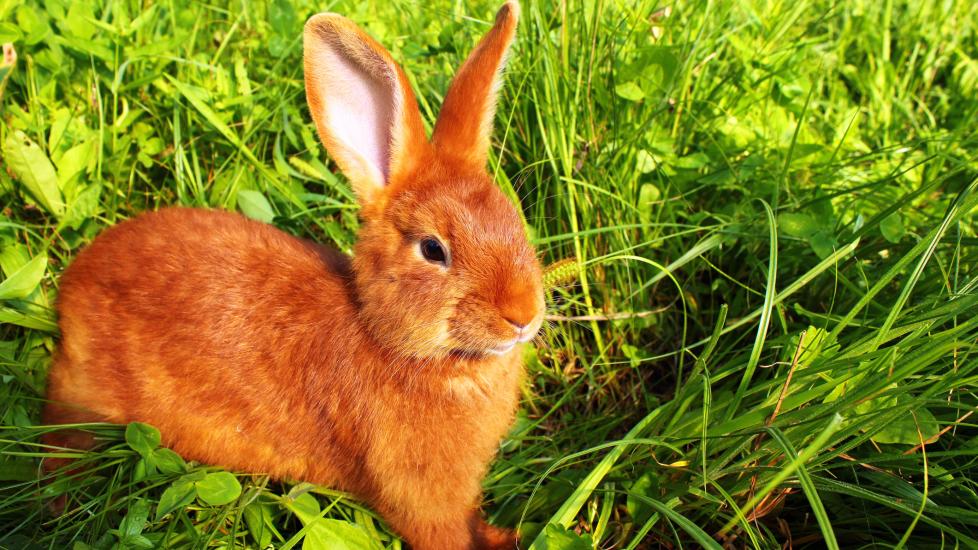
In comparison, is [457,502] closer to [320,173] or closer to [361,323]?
[361,323]

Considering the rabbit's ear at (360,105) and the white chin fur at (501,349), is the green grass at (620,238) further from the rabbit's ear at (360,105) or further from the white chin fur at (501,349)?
the rabbit's ear at (360,105)

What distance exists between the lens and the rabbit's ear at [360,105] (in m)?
2.11

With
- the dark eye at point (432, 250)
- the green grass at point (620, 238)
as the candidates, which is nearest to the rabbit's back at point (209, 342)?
the green grass at point (620, 238)

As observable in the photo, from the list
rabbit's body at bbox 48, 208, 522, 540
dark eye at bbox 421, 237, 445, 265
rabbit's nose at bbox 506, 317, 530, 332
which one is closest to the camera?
rabbit's nose at bbox 506, 317, 530, 332

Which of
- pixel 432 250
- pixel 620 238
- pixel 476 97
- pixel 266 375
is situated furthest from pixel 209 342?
pixel 620 238

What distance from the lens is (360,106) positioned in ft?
7.42

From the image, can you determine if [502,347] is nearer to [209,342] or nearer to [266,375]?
[266,375]

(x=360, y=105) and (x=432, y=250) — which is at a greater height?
(x=360, y=105)

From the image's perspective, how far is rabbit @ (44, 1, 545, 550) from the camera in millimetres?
2107

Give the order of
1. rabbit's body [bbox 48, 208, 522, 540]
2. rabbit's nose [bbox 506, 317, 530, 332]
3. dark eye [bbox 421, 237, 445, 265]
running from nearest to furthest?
rabbit's nose [bbox 506, 317, 530, 332] < dark eye [bbox 421, 237, 445, 265] < rabbit's body [bbox 48, 208, 522, 540]

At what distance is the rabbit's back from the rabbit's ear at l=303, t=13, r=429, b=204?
0.41 metres

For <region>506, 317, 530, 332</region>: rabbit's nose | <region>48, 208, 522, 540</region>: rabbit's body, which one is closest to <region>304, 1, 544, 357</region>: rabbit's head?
<region>506, 317, 530, 332</region>: rabbit's nose

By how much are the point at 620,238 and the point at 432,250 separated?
38.7 inches

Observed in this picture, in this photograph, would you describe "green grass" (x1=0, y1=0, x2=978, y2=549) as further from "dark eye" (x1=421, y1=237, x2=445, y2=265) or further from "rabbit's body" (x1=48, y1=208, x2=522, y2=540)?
"dark eye" (x1=421, y1=237, x2=445, y2=265)
